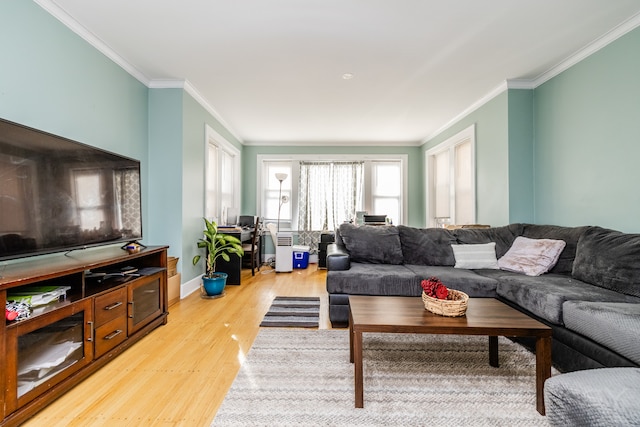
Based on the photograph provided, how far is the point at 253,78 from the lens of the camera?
322 cm

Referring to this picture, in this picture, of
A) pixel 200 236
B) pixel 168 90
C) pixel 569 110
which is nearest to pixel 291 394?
pixel 200 236

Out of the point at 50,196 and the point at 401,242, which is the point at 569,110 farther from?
the point at 50,196

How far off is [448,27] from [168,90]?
3004 mm

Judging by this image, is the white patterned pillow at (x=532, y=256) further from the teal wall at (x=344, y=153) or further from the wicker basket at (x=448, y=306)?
the teal wall at (x=344, y=153)

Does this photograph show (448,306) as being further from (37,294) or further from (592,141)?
(592,141)

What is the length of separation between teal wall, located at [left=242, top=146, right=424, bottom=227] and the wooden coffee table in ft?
14.6

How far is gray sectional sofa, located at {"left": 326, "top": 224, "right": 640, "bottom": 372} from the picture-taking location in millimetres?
1547

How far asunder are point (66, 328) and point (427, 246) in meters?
3.02

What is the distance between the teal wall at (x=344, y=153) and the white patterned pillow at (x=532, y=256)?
322cm

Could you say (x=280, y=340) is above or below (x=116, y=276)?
below

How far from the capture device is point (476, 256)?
2908mm

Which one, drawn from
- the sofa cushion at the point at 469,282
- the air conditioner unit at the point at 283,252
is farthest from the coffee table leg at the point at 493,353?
the air conditioner unit at the point at 283,252

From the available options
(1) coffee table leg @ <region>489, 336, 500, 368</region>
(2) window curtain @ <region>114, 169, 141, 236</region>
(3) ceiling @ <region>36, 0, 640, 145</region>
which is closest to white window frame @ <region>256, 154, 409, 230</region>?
(3) ceiling @ <region>36, 0, 640, 145</region>

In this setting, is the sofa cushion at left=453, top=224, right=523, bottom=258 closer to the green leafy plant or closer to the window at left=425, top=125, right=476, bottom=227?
the window at left=425, top=125, right=476, bottom=227
